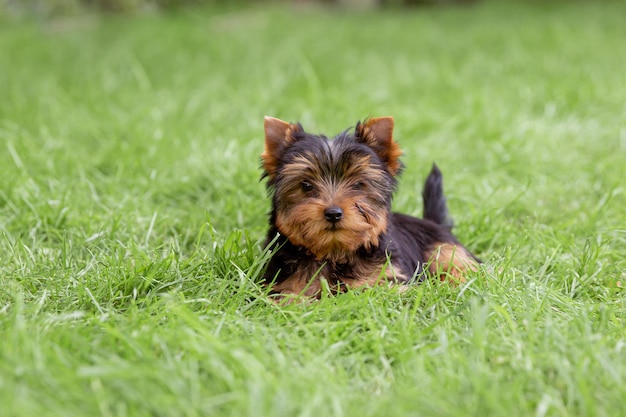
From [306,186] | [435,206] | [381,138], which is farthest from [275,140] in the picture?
[435,206]

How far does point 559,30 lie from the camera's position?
11.1m

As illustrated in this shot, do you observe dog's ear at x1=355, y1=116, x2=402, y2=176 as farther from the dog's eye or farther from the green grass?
the green grass

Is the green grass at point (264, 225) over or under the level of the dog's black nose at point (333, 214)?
under

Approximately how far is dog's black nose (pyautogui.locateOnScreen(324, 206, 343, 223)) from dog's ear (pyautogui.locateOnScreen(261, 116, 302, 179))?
0.52 meters

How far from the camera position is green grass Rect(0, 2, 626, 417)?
9.75 ft

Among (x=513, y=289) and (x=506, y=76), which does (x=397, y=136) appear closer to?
(x=506, y=76)

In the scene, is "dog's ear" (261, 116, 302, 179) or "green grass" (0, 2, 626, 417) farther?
"dog's ear" (261, 116, 302, 179)

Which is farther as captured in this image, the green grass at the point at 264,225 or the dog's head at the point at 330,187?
the dog's head at the point at 330,187

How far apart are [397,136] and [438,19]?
7787 millimetres

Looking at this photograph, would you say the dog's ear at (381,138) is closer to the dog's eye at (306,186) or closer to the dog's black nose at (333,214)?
the dog's eye at (306,186)

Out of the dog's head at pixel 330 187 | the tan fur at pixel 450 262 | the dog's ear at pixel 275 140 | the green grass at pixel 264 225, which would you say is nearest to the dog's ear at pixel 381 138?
the dog's head at pixel 330 187

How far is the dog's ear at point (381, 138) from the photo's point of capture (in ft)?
13.4

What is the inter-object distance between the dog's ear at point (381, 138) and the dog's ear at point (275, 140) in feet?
1.25

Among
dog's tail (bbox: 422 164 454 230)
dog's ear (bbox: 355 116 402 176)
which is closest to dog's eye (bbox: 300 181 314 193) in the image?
dog's ear (bbox: 355 116 402 176)
